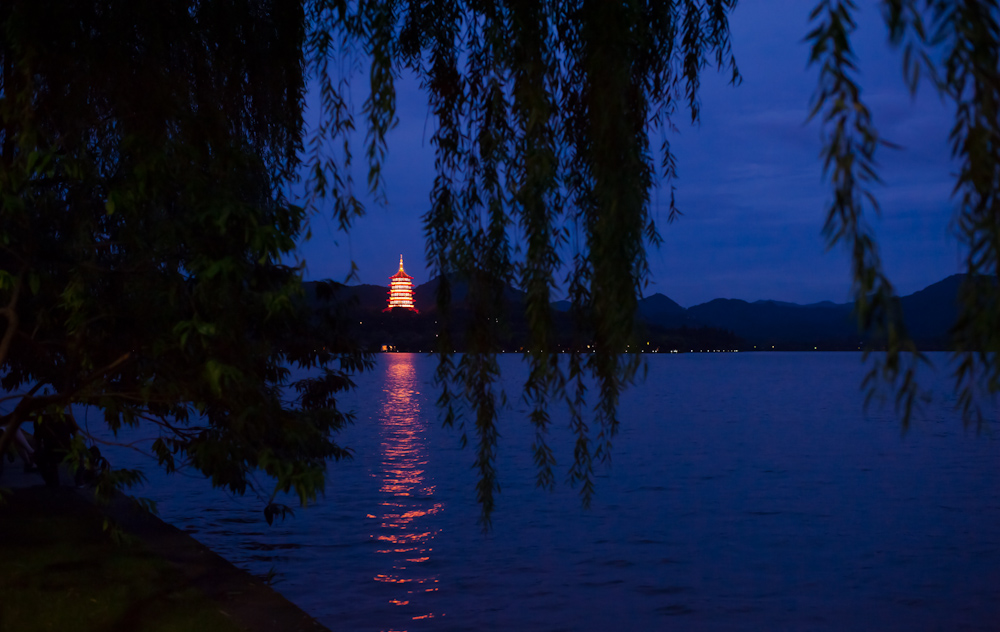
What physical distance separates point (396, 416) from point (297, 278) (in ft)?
170

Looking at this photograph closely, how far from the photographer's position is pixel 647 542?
17.4m

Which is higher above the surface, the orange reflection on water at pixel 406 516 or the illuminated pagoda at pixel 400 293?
the illuminated pagoda at pixel 400 293

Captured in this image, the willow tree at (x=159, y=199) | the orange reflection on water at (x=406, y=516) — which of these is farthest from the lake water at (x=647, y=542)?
the willow tree at (x=159, y=199)

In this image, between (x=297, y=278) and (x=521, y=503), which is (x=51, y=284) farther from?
(x=521, y=503)

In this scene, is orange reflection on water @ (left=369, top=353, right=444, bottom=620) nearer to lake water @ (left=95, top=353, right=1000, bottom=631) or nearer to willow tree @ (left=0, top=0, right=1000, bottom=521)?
lake water @ (left=95, top=353, right=1000, bottom=631)

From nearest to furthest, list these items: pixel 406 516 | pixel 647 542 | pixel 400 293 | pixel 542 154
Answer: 1. pixel 542 154
2. pixel 647 542
3. pixel 406 516
4. pixel 400 293

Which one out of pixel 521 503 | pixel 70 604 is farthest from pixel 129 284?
pixel 521 503

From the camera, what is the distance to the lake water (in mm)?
12484

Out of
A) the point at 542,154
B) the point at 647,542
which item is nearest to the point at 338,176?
the point at 542,154

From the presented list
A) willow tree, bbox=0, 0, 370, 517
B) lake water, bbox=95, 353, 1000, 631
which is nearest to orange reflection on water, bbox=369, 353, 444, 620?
lake water, bbox=95, 353, 1000, 631

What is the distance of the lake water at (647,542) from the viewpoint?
12484mm

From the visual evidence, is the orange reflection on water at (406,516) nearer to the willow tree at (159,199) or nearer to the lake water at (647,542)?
the lake water at (647,542)

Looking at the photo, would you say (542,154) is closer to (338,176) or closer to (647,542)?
(338,176)

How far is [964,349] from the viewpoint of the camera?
8.71 feet
